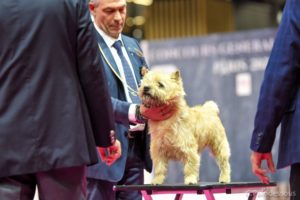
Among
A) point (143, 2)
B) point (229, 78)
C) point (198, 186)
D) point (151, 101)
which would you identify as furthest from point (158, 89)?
point (143, 2)

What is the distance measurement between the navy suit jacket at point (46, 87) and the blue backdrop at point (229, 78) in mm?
4220

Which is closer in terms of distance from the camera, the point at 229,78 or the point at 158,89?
the point at 158,89

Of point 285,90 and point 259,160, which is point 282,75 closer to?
point 285,90

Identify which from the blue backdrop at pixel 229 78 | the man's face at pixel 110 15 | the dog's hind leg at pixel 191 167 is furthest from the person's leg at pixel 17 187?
the blue backdrop at pixel 229 78

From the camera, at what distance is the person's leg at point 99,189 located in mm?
3664

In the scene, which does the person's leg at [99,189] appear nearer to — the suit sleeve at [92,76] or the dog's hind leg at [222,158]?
the dog's hind leg at [222,158]

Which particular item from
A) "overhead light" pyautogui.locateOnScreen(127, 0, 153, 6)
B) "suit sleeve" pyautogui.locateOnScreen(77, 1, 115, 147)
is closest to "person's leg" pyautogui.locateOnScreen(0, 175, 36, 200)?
"suit sleeve" pyautogui.locateOnScreen(77, 1, 115, 147)

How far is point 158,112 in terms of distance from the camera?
344 centimetres

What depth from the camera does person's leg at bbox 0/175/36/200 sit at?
2635 millimetres

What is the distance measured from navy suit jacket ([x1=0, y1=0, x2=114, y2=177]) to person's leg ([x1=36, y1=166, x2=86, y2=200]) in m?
0.06

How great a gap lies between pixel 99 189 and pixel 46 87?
1.10 meters

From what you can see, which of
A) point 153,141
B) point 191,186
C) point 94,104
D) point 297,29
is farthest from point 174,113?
point 297,29

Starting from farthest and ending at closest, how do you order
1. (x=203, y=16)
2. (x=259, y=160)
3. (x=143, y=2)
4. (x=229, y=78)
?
(x=143, y=2) → (x=203, y=16) → (x=229, y=78) → (x=259, y=160)

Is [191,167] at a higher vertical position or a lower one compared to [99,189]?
higher
